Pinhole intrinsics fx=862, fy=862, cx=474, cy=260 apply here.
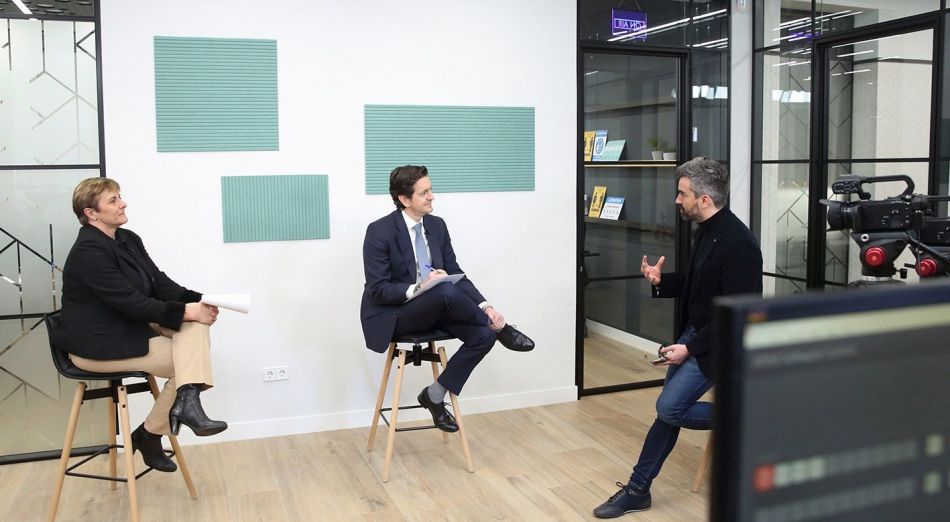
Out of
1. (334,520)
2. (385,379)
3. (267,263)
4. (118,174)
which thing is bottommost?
(334,520)

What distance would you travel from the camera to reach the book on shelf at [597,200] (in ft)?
18.1

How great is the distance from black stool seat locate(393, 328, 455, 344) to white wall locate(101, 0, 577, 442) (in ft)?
2.61

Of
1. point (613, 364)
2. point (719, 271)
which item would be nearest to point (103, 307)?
point (719, 271)

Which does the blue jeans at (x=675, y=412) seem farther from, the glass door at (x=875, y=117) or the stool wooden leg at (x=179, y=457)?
the stool wooden leg at (x=179, y=457)

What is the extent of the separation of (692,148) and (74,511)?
165 inches

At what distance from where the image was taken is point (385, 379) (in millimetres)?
4402

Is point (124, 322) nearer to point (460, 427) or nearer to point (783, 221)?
point (460, 427)

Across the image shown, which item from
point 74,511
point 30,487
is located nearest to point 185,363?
point 74,511

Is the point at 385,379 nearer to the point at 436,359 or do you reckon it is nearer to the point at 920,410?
the point at 436,359

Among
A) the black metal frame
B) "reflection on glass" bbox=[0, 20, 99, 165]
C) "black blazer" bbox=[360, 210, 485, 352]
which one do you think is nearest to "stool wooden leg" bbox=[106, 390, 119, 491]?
"black blazer" bbox=[360, 210, 485, 352]

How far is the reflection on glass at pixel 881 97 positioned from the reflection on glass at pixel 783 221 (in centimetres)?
33

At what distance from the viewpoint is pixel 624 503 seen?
370 centimetres

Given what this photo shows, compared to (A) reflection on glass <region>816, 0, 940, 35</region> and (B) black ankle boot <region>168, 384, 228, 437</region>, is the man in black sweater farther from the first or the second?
(A) reflection on glass <region>816, 0, 940, 35</region>

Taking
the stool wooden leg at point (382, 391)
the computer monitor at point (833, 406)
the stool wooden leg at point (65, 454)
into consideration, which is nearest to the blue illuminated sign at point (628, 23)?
the stool wooden leg at point (382, 391)
